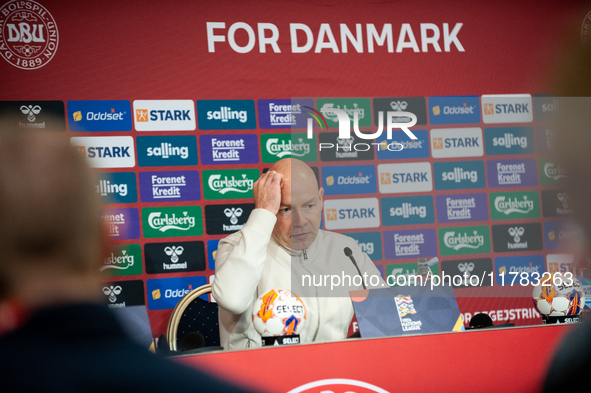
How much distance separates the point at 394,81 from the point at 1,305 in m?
3.07

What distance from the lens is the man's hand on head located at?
182 cm

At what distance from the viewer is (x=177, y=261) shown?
293cm

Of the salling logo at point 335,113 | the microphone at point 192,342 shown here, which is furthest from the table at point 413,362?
the salling logo at point 335,113

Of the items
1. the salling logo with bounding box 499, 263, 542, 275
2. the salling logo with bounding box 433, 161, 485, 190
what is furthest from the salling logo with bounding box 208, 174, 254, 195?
Answer: the salling logo with bounding box 499, 263, 542, 275

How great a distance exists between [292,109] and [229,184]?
584 mm

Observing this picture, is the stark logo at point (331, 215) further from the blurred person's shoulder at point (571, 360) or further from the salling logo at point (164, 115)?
the blurred person's shoulder at point (571, 360)

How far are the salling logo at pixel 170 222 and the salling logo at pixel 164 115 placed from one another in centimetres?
50

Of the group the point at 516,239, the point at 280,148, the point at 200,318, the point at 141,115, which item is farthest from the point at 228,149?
the point at 516,239

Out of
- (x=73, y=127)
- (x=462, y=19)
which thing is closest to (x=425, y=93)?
(x=462, y=19)

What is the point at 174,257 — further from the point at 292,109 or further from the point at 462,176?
the point at 462,176

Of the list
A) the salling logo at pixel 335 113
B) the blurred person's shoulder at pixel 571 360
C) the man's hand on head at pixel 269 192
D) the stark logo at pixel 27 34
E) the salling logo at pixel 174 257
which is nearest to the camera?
the blurred person's shoulder at pixel 571 360

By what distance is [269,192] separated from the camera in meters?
1.84

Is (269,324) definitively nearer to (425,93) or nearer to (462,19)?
(425,93)

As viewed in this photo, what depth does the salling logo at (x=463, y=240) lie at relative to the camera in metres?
3.17
